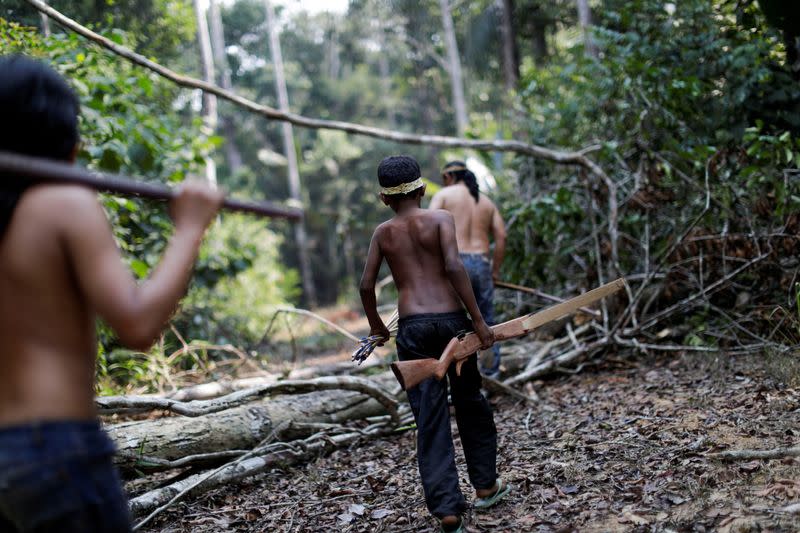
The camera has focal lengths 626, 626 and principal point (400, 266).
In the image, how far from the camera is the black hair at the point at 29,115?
1560 millimetres

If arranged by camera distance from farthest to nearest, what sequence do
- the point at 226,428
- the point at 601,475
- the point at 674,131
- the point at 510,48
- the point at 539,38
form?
the point at 539,38 → the point at 510,48 → the point at 674,131 → the point at 226,428 → the point at 601,475

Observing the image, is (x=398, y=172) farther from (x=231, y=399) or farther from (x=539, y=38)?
(x=539, y=38)

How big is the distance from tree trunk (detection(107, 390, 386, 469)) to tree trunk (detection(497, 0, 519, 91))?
39.1 ft

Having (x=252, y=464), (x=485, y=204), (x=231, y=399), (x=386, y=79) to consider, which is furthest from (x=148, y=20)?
(x=386, y=79)

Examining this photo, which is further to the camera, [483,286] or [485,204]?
[485,204]

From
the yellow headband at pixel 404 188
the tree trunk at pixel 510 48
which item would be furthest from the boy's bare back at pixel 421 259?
the tree trunk at pixel 510 48

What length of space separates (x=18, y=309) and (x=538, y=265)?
713 cm

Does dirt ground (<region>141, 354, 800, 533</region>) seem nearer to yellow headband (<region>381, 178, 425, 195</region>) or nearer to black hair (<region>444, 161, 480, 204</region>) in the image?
yellow headband (<region>381, 178, 425, 195</region>)

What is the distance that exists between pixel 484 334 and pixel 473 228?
3147 mm

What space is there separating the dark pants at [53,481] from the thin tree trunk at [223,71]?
73.2 feet

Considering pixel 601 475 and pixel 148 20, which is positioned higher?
pixel 148 20

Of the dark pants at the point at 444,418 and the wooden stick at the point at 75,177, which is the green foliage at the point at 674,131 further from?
the wooden stick at the point at 75,177

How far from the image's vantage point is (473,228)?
6.34 meters

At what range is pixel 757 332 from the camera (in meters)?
5.90
